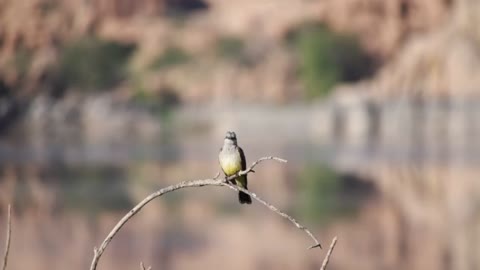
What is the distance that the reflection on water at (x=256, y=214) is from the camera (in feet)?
35.0

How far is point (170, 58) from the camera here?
119ft

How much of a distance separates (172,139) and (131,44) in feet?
26.5

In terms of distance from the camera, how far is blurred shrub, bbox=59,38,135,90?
1255 inches

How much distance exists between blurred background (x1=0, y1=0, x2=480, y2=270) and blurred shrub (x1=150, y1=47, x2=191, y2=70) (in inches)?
2.8

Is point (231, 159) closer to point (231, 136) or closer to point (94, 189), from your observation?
point (231, 136)

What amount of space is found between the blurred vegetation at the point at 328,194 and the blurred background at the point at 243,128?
0.15 feet

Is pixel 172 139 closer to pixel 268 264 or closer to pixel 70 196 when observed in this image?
pixel 70 196

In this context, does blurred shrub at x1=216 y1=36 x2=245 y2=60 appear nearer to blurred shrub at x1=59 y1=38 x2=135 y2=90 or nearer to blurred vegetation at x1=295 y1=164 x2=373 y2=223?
blurred shrub at x1=59 y1=38 x2=135 y2=90

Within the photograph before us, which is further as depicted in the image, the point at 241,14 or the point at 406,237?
the point at 241,14

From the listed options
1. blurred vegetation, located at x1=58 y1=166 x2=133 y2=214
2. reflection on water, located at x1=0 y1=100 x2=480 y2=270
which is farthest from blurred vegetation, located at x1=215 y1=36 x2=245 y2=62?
blurred vegetation, located at x1=58 y1=166 x2=133 y2=214

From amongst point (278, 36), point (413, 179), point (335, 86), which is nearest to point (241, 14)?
point (278, 36)

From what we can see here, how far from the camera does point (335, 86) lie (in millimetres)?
31109

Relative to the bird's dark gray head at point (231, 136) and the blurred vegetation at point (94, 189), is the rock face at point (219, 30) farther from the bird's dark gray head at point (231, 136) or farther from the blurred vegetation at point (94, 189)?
the bird's dark gray head at point (231, 136)

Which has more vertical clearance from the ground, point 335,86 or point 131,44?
point 131,44
